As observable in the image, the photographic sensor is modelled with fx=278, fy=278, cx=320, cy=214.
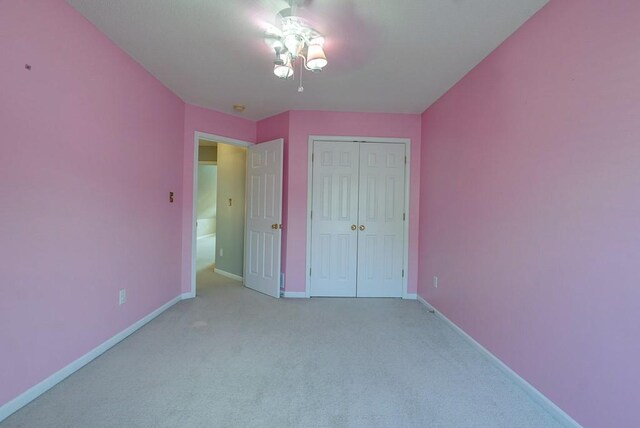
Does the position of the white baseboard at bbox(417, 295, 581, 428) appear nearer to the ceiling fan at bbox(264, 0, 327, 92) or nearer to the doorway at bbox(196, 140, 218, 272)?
the ceiling fan at bbox(264, 0, 327, 92)

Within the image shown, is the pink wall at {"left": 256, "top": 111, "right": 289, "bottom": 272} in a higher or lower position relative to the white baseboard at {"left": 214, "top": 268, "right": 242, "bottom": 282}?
higher

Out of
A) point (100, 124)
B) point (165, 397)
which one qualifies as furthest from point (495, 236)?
point (100, 124)

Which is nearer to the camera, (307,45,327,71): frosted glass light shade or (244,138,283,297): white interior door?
(307,45,327,71): frosted glass light shade

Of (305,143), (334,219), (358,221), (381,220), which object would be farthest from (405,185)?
(305,143)

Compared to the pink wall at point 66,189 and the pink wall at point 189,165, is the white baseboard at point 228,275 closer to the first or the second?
the pink wall at point 189,165

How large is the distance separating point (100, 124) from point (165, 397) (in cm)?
194

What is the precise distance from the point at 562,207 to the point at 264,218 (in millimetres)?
3015

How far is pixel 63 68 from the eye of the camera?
1.75 metres

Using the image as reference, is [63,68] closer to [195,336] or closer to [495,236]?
[195,336]

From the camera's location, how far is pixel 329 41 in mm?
2090

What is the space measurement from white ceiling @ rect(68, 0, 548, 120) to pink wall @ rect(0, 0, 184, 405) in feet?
1.02

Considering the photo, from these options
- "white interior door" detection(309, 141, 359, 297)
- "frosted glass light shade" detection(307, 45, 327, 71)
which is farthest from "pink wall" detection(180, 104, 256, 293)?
"frosted glass light shade" detection(307, 45, 327, 71)

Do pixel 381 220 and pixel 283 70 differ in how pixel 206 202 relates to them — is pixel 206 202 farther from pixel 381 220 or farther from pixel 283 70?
pixel 283 70

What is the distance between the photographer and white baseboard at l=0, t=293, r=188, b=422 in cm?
148
